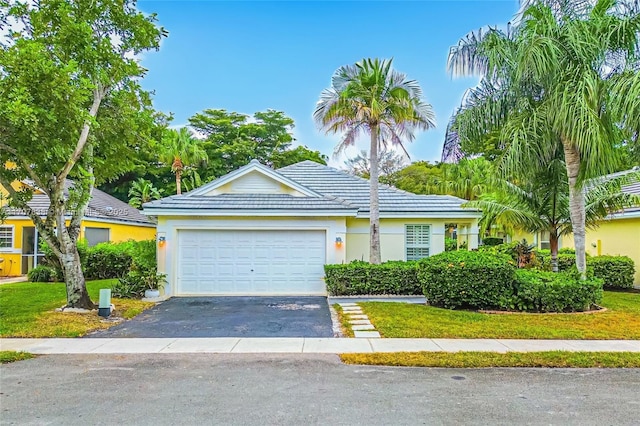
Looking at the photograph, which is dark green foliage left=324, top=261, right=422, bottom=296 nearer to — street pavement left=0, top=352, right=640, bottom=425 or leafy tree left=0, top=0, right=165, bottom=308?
street pavement left=0, top=352, right=640, bottom=425

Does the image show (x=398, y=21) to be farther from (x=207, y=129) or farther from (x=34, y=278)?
(x=207, y=129)

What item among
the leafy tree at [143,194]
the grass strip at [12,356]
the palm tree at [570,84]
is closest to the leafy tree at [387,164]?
the leafy tree at [143,194]

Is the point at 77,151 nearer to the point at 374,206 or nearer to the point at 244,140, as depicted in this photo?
the point at 374,206

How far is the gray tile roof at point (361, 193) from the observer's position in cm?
1488

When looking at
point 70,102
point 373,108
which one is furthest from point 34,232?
point 373,108

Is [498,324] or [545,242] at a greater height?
[545,242]

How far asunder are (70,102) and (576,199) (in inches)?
484

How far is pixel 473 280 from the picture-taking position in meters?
10.5

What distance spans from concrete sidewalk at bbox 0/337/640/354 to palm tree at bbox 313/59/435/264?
575cm

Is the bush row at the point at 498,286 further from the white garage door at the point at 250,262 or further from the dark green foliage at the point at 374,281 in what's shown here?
the white garage door at the point at 250,262

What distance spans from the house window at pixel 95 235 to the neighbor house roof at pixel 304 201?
8.05 m

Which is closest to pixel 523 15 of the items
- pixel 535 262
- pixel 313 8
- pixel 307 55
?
pixel 313 8

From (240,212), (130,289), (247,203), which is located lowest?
(130,289)

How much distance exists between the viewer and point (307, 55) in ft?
60.2
